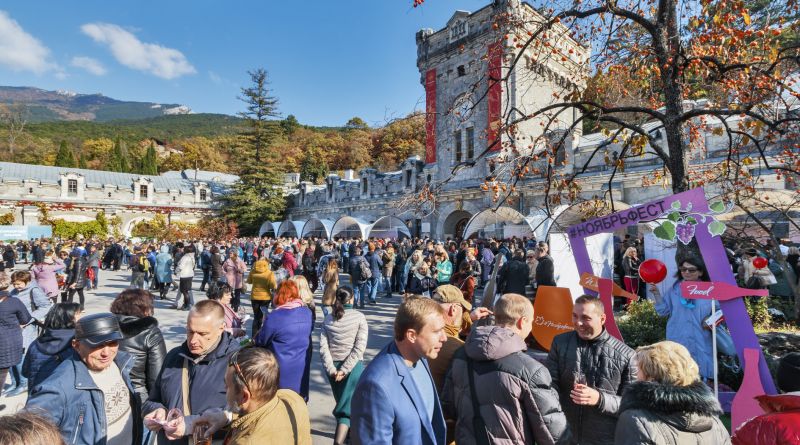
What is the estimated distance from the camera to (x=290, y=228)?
32781mm

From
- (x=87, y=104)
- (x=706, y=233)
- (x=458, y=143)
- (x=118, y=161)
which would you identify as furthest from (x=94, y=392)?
(x=87, y=104)

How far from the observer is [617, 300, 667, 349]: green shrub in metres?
6.04

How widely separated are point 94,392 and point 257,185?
3871 centimetres

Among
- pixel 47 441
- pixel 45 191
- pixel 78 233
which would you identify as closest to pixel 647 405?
pixel 47 441

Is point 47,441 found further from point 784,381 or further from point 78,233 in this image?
point 78,233

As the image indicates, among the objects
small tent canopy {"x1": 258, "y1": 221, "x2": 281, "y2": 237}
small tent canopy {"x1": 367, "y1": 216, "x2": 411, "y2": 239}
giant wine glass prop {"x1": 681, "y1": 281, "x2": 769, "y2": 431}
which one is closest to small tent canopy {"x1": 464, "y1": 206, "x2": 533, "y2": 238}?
small tent canopy {"x1": 367, "y1": 216, "x2": 411, "y2": 239}

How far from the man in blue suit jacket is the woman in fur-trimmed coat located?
101 cm

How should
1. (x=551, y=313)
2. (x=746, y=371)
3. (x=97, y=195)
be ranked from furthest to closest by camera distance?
(x=97, y=195)
(x=551, y=313)
(x=746, y=371)

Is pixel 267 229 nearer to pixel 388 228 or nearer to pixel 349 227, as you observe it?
pixel 349 227

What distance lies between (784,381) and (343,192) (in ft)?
99.0

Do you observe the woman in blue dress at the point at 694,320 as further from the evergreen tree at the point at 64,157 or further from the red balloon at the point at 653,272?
the evergreen tree at the point at 64,157

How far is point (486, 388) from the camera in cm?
245

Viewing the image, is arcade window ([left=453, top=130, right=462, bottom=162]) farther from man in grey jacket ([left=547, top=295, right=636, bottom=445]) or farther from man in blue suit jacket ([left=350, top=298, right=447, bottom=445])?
man in blue suit jacket ([left=350, top=298, right=447, bottom=445])

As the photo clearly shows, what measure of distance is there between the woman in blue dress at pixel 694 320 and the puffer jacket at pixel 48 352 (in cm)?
554
